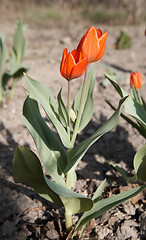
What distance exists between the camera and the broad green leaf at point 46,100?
1.08m

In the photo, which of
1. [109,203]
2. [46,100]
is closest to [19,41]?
[46,100]

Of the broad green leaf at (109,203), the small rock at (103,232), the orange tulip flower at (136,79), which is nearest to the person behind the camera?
the broad green leaf at (109,203)

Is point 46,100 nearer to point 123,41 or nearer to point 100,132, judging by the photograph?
point 100,132

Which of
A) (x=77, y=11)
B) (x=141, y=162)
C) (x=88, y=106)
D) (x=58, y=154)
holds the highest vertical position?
(x=77, y=11)

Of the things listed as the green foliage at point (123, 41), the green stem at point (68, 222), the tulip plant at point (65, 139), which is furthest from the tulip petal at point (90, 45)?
the green foliage at point (123, 41)

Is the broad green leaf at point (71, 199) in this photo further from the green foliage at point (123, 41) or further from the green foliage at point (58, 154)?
the green foliage at point (123, 41)

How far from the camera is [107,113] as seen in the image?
256cm

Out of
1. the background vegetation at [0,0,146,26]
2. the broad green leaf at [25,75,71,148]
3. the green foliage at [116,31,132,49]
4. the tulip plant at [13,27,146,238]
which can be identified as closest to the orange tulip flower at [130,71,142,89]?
the tulip plant at [13,27,146,238]

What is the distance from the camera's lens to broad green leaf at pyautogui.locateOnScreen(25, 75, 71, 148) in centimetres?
108

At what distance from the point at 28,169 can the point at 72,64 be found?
44cm

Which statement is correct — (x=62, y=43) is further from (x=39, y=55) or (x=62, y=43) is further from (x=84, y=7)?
(x=84, y=7)

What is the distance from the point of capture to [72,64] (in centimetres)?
96

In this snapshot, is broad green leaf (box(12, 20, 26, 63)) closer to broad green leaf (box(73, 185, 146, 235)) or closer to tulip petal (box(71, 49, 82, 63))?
tulip petal (box(71, 49, 82, 63))

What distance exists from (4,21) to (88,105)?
273 inches
